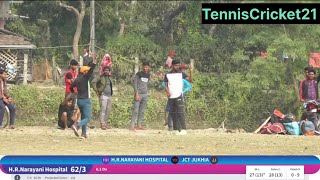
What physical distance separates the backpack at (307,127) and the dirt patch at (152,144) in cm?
161

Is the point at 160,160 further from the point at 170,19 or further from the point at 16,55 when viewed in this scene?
the point at 16,55

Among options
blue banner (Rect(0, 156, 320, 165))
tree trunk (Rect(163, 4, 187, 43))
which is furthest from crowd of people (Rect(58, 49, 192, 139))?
blue banner (Rect(0, 156, 320, 165))

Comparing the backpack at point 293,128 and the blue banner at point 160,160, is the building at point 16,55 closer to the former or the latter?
the backpack at point 293,128

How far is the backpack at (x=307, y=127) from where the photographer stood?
14148 mm

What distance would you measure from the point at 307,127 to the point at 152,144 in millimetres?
4066

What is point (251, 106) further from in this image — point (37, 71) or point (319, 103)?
point (319, 103)

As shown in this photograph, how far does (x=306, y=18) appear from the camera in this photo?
7035 mm

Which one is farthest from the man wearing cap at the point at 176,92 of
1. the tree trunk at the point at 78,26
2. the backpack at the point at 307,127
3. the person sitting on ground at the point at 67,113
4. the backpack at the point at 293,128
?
the tree trunk at the point at 78,26

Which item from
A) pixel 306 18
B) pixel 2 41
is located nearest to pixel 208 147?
pixel 306 18

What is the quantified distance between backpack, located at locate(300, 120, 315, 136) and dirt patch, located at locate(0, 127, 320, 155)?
161 centimetres

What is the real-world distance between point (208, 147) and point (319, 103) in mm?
4172

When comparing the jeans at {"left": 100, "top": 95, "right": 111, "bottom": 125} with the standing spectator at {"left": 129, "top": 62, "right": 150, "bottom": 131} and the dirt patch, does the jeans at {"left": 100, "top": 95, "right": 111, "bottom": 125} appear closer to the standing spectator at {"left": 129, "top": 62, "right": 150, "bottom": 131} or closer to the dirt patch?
the standing spectator at {"left": 129, "top": 62, "right": 150, "bottom": 131}

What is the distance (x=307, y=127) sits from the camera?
14.2 metres

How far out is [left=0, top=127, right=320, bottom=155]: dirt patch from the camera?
32.6 feet
